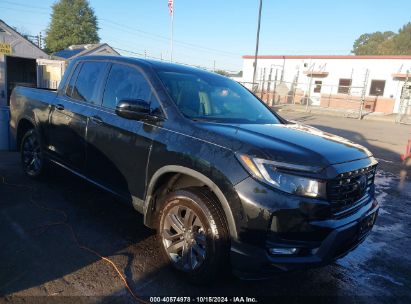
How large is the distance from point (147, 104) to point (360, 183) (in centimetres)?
202

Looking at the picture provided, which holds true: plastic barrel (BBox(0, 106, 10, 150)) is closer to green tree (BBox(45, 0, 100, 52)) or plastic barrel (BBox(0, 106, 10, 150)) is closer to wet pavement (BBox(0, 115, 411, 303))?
wet pavement (BBox(0, 115, 411, 303))

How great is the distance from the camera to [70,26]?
230ft

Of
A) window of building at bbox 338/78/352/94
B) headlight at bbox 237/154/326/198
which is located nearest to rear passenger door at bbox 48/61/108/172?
headlight at bbox 237/154/326/198

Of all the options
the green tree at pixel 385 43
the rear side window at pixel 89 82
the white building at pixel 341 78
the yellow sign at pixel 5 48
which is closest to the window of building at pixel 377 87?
the white building at pixel 341 78

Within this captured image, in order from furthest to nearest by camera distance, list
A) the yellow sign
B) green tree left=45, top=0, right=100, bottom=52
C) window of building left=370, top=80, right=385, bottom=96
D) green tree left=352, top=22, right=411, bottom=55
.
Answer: green tree left=352, top=22, right=411, bottom=55 < green tree left=45, top=0, right=100, bottom=52 < window of building left=370, top=80, right=385, bottom=96 < the yellow sign

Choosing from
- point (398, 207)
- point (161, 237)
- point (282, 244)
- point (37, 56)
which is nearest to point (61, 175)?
point (161, 237)

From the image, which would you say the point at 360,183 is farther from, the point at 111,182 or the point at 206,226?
the point at 111,182

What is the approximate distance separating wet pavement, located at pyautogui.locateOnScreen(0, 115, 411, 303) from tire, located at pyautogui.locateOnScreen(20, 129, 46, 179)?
16.1 inches

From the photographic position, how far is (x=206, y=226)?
2.81m

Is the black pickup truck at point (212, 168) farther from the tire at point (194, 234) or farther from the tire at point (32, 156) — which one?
the tire at point (32, 156)

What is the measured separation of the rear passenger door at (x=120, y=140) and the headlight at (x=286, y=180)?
3.92 ft

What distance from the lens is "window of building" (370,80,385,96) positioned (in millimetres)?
30641

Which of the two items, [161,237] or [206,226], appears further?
[161,237]

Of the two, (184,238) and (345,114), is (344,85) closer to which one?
(345,114)
